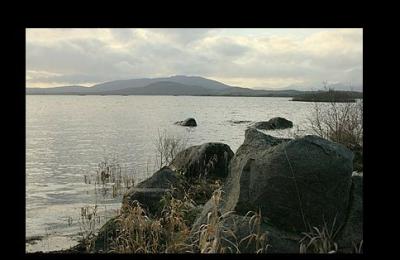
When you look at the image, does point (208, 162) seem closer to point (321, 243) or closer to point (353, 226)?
point (353, 226)

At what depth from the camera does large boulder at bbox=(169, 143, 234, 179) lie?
14.6 metres

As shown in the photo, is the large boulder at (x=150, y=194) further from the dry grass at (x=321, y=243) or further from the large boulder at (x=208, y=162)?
the dry grass at (x=321, y=243)

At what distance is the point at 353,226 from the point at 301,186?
877 mm

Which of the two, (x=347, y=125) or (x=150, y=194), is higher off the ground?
(x=347, y=125)

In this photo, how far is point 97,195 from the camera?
15.1 metres

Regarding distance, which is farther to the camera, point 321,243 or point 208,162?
point 208,162

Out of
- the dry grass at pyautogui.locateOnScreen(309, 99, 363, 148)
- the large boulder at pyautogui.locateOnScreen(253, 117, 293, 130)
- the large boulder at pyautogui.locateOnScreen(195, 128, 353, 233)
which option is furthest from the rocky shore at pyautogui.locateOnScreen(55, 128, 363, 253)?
the large boulder at pyautogui.locateOnScreen(253, 117, 293, 130)

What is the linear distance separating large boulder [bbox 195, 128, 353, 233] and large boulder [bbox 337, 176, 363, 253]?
0.10 m

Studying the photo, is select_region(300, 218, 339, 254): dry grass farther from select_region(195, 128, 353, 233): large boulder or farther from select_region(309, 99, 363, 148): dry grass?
select_region(309, 99, 363, 148): dry grass

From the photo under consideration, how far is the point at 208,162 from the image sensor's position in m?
14.7

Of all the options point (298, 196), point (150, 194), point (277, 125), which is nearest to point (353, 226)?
point (298, 196)

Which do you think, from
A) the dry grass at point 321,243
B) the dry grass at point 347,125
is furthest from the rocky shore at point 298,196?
the dry grass at point 347,125
